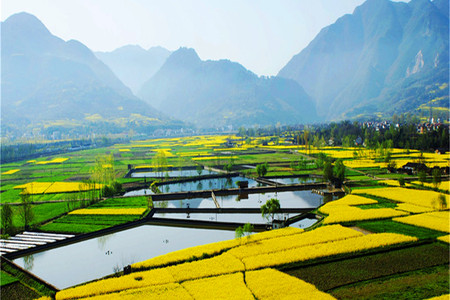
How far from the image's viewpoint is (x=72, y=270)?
26.9 meters

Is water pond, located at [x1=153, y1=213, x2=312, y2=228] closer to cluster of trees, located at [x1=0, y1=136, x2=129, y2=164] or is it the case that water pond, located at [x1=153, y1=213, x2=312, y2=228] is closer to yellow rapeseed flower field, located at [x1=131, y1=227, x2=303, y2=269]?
yellow rapeseed flower field, located at [x1=131, y1=227, x2=303, y2=269]

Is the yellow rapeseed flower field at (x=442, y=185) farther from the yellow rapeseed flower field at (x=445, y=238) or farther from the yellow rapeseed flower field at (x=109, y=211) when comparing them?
the yellow rapeseed flower field at (x=109, y=211)

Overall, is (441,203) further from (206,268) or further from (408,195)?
(206,268)

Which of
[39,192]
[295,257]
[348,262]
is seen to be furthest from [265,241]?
[39,192]

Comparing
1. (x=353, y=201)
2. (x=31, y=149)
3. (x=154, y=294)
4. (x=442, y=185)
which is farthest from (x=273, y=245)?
(x=31, y=149)

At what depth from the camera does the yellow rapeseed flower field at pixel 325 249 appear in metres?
24.8

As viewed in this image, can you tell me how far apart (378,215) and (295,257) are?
14.8 m

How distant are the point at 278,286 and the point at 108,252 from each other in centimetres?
1608

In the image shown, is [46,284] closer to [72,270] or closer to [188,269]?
[72,270]

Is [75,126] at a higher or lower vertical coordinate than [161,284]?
higher

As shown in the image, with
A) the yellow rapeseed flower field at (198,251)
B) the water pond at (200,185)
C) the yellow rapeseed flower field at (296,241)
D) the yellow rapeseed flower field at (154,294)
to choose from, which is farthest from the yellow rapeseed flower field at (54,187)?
the yellow rapeseed flower field at (154,294)

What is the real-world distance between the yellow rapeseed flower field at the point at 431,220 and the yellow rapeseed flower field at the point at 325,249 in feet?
15.0

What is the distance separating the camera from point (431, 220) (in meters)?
33.3

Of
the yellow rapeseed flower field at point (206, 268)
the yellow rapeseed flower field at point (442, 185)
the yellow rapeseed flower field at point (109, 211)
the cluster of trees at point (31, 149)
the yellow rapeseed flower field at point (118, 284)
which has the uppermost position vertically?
the cluster of trees at point (31, 149)
